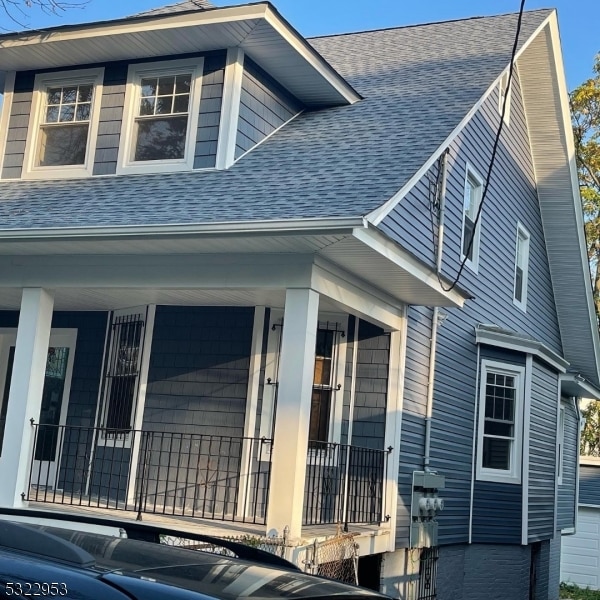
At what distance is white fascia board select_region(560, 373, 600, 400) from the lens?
1602 cm

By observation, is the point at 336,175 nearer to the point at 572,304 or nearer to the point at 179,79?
the point at 179,79

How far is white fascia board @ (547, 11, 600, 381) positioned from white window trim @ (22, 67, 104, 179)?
7.46 meters

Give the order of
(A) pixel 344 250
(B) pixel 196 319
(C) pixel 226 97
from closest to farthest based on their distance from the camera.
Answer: (A) pixel 344 250, (C) pixel 226 97, (B) pixel 196 319

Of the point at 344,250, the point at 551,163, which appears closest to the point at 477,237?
the point at 551,163

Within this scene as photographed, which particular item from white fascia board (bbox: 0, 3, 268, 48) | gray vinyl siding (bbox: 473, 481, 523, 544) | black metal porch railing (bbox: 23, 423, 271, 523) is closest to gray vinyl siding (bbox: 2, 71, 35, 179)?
white fascia board (bbox: 0, 3, 268, 48)

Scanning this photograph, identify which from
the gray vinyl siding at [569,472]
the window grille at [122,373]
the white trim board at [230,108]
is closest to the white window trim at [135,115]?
the white trim board at [230,108]

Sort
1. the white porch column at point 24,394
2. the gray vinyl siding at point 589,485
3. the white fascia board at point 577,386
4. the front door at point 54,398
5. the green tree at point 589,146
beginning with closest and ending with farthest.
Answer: the white porch column at point 24,394
the front door at point 54,398
the white fascia board at point 577,386
the gray vinyl siding at point 589,485
the green tree at point 589,146

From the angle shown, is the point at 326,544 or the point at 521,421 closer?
the point at 326,544

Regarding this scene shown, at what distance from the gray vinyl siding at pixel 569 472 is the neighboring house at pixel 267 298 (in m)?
3.30

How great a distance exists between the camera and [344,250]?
7.96 meters

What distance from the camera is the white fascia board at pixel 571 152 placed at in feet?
46.7

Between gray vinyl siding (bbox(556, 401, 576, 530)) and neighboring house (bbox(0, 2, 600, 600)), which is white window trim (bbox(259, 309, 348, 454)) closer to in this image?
neighboring house (bbox(0, 2, 600, 600))

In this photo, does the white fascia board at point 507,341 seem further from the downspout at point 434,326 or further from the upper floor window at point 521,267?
the upper floor window at point 521,267

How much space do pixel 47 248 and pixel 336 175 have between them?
308cm
